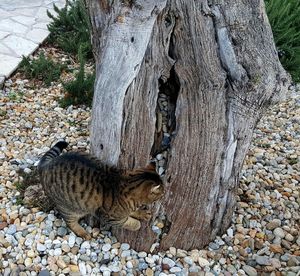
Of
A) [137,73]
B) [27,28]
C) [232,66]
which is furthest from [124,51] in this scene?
[27,28]

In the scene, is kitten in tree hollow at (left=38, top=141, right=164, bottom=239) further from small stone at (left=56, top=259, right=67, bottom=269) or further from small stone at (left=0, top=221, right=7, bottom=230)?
small stone at (left=0, top=221, right=7, bottom=230)

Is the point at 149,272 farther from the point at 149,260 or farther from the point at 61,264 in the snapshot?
the point at 61,264

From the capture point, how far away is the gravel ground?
2.82 metres

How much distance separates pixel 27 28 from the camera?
588 cm

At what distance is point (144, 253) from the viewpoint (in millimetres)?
2895

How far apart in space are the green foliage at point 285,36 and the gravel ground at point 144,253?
4.46 ft

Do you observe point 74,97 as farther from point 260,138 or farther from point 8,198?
point 260,138

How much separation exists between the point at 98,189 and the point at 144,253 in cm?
56

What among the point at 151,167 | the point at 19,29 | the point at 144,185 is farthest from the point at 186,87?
the point at 19,29

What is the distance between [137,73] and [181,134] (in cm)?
45

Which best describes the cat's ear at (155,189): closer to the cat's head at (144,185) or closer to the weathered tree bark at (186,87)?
the cat's head at (144,185)

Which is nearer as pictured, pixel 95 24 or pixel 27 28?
pixel 95 24

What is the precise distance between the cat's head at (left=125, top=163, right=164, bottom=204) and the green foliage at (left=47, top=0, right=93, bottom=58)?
276 cm

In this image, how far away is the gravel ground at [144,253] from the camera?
9.24 ft
